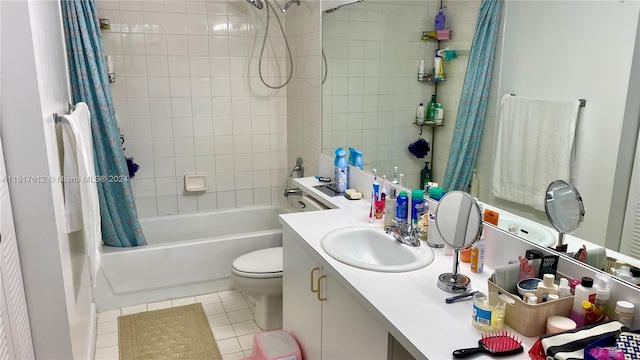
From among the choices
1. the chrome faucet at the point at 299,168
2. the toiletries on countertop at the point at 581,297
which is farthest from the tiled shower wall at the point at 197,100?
the toiletries on countertop at the point at 581,297

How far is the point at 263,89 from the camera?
12.0 ft

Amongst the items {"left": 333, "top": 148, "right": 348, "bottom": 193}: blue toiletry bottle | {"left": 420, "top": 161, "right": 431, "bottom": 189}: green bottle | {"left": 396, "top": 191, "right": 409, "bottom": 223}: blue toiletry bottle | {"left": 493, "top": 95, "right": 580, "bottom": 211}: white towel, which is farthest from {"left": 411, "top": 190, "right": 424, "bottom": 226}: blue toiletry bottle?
{"left": 333, "top": 148, "right": 348, "bottom": 193}: blue toiletry bottle

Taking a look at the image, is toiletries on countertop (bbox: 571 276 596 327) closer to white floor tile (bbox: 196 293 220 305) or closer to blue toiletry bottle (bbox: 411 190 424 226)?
blue toiletry bottle (bbox: 411 190 424 226)

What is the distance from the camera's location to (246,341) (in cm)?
261

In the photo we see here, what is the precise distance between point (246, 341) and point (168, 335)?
1.49 feet

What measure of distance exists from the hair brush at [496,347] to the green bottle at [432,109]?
43.7 inches

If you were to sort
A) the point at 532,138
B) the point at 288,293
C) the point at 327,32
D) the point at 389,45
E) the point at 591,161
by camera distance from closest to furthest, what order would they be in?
the point at 591,161 < the point at 532,138 < the point at 288,293 < the point at 389,45 < the point at 327,32

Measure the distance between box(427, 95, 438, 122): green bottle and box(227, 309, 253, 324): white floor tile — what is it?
165cm

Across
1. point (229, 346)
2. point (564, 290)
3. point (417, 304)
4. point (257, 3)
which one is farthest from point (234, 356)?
point (257, 3)

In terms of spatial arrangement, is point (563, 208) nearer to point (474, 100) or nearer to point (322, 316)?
point (474, 100)

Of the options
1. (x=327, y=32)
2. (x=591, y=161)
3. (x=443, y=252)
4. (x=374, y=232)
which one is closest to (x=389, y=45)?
(x=327, y=32)

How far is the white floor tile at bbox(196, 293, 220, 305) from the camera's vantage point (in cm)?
306

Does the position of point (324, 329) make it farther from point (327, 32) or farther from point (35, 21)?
point (327, 32)

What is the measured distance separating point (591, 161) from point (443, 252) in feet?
2.04
